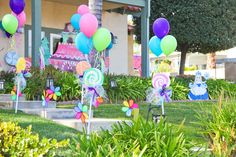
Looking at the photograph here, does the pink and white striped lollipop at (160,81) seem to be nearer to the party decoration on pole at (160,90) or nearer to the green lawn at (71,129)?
the party decoration on pole at (160,90)

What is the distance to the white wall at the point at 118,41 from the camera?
19266mm

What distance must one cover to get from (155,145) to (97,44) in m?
4.15

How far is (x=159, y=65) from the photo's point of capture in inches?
431

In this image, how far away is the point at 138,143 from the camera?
4145 mm

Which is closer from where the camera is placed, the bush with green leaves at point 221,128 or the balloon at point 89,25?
the bush with green leaves at point 221,128

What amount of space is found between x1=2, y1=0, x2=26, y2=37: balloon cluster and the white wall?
697 cm

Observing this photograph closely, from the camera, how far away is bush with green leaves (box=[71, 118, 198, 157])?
12.8ft

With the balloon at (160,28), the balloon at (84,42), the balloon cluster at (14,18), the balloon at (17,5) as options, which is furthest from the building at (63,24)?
the balloon at (84,42)

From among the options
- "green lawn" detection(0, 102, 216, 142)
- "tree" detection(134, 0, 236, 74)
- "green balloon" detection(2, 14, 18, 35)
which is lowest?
"green lawn" detection(0, 102, 216, 142)

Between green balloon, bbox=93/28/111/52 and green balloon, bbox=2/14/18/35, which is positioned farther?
green balloon, bbox=2/14/18/35

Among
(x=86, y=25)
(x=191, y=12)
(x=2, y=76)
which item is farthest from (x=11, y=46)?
(x=191, y=12)

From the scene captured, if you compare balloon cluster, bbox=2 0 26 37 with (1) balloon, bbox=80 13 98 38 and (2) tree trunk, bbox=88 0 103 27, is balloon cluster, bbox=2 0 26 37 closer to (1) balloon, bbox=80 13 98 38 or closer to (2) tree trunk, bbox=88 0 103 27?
(2) tree trunk, bbox=88 0 103 27

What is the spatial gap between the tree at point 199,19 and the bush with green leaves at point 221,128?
626 inches

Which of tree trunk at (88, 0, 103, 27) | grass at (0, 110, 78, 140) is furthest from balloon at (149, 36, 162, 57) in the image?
tree trunk at (88, 0, 103, 27)
